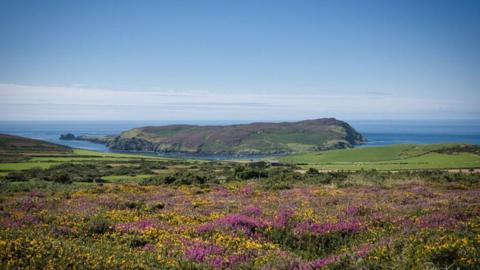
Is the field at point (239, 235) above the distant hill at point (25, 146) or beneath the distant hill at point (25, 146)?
above

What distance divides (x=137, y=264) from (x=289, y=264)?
3406mm

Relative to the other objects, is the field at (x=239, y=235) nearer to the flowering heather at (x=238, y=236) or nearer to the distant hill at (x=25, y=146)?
the flowering heather at (x=238, y=236)

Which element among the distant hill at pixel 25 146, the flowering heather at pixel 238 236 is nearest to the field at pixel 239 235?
the flowering heather at pixel 238 236

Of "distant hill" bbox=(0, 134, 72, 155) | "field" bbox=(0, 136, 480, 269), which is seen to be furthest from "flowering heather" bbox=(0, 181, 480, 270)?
"distant hill" bbox=(0, 134, 72, 155)

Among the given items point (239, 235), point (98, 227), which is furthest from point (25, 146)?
point (239, 235)

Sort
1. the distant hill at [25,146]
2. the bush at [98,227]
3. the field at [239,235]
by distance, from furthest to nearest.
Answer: the distant hill at [25,146] < the bush at [98,227] < the field at [239,235]

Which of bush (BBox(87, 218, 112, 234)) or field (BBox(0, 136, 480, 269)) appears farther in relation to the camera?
bush (BBox(87, 218, 112, 234))

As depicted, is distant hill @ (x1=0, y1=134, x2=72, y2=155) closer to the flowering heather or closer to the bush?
the flowering heather

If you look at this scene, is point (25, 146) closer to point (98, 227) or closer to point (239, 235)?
point (98, 227)

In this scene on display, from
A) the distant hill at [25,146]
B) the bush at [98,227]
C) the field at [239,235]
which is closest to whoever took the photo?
the field at [239,235]

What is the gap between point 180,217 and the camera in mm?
14109

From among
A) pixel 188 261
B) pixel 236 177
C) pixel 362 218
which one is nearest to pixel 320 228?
pixel 362 218

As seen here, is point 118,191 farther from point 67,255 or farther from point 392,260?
point 392,260

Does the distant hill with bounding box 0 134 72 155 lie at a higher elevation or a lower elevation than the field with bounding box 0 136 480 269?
lower
